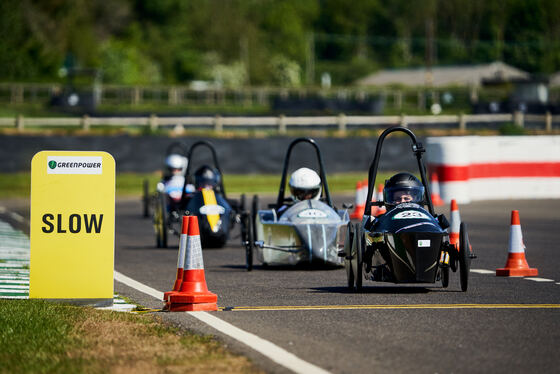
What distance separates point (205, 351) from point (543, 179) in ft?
75.1

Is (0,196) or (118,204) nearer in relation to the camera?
(118,204)

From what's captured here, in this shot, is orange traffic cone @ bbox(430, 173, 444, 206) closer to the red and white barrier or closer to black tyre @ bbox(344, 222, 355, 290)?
the red and white barrier

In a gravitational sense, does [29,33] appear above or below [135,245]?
above

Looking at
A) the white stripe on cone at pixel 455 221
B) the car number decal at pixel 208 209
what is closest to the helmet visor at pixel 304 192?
the white stripe on cone at pixel 455 221

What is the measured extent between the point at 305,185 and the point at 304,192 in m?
0.11

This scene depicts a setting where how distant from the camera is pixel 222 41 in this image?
132000 millimetres

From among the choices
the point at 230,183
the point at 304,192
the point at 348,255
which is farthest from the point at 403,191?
the point at 230,183

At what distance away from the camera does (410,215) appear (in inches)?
468

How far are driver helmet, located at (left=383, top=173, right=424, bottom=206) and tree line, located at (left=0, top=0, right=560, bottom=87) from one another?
66355mm

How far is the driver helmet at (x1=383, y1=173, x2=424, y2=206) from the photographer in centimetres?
1256

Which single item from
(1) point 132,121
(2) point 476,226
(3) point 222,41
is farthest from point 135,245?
(3) point 222,41

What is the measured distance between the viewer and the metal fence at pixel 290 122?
47.9 metres

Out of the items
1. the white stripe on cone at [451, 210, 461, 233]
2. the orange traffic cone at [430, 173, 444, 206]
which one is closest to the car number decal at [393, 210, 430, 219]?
the white stripe on cone at [451, 210, 461, 233]

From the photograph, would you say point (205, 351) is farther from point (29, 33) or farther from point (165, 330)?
point (29, 33)
